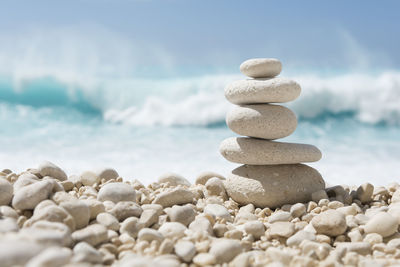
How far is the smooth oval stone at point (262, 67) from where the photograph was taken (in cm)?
450

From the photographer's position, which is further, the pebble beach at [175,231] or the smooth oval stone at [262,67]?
the smooth oval stone at [262,67]

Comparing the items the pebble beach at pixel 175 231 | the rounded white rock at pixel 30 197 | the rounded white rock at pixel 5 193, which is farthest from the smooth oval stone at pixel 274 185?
the rounded white rock at pixel 5 193

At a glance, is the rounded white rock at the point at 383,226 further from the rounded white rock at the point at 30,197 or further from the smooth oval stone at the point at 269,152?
the rounded white rock at the point at 30,197

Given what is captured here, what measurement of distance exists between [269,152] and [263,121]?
1.11 ft

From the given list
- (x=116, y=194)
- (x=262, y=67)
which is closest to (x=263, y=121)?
(x=262, y=67)

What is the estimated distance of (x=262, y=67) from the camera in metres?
4.50

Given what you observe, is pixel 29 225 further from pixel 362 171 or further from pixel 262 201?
pixel 362 171

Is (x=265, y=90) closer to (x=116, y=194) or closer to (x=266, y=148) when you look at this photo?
(x=266, y=148)

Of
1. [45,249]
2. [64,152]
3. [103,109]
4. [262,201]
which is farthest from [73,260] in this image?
[103,109]

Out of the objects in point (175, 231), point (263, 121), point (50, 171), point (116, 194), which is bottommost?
point (175, 231)

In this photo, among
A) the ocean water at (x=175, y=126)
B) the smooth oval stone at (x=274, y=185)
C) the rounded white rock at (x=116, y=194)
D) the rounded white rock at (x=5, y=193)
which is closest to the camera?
the rounded white rock at (x=5, y=193)

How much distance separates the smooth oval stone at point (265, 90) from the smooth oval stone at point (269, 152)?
46 centimetres

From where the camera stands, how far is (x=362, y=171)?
8.74 meters

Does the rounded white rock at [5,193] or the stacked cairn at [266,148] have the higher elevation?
the stacked cairn at [266,148]
